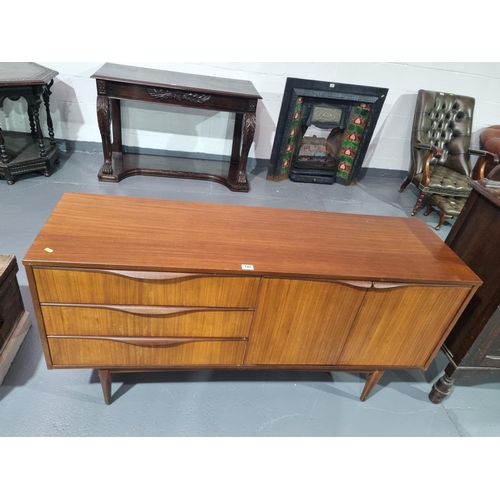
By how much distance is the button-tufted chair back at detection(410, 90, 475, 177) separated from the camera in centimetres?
378

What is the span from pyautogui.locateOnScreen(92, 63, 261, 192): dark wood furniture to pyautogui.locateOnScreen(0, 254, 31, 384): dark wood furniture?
178cm

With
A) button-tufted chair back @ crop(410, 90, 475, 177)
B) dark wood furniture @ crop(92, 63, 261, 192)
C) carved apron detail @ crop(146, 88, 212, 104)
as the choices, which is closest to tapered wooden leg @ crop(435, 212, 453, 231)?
button-tufted chair back @ crop(410, 90, 475, 177)

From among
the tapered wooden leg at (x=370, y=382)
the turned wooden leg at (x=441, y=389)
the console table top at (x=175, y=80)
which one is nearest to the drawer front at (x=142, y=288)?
the tapered wooden leg at (x=370, y=382)

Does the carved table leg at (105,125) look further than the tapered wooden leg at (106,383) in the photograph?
Yes

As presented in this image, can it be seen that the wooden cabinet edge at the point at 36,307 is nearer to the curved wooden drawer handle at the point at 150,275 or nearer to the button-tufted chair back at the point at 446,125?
the curved wooden drawer handle at the point at 150,275

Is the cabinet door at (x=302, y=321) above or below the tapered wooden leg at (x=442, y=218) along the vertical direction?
above

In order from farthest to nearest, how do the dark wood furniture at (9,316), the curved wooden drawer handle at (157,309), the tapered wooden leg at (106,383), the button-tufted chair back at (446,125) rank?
1. the button-tufted chair back at (446,125)
2. the dark wood furniture at (9,316)
3. the tapered wooden leg at (106,383)
4. the curved wooden drawer handle at (157,309)

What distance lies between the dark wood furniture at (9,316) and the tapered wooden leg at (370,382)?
1712 millimetres

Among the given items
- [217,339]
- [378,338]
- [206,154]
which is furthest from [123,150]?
[378,338]

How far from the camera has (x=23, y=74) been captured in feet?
9.67

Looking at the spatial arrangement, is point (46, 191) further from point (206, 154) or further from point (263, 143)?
point (263, 143)

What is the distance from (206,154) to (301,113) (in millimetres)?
1116

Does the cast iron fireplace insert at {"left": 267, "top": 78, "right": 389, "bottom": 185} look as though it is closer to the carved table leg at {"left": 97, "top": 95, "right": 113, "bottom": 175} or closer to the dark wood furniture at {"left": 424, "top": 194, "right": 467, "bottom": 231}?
the dark wood furniture at {"left": 424, "top": 194, "right": 467, "bottom": 231}

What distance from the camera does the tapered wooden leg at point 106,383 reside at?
5.13ft
